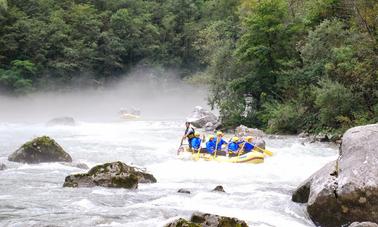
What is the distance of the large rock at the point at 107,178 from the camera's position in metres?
11.3

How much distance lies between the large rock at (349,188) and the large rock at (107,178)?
4.06 metres

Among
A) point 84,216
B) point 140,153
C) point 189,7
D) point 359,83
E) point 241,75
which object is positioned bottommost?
point 84,216

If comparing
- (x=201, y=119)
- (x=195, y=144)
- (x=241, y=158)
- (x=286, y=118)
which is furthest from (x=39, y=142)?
(x=201, y=119)

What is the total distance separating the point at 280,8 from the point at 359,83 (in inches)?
332

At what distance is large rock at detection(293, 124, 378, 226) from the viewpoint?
8.38 metres

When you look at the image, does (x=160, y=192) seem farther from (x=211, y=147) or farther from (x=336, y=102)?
(x=336, y=102)

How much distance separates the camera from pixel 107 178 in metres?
11.3

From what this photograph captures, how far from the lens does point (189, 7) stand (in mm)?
58000

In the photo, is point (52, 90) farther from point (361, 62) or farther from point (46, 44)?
point (361, 62)

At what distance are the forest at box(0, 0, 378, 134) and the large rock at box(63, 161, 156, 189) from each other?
445 inches

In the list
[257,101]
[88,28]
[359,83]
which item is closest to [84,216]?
[359,83]

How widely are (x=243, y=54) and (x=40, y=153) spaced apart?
1513 cm

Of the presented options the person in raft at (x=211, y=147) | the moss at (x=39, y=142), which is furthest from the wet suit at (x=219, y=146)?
the moss at (x=39, y=142)

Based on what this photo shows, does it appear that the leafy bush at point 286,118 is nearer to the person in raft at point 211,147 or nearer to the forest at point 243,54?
the forest at point 243,54
